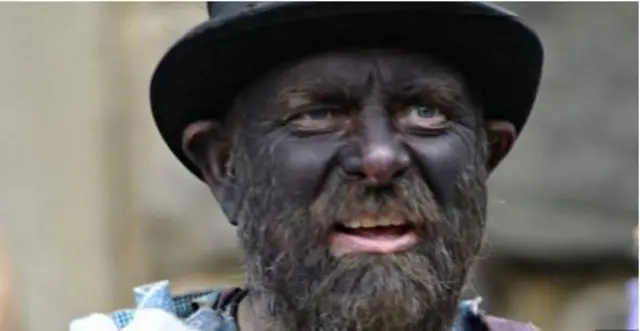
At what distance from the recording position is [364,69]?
201 centimetres

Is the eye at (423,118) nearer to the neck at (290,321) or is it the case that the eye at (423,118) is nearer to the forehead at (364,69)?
the forehead at (364,69)

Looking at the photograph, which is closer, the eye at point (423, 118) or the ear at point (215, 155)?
the eye at point (423, 118)

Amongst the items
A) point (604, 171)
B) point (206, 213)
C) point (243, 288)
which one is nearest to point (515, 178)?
point (604, 171)

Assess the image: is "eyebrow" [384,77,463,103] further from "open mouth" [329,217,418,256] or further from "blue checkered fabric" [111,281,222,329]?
"blue checkered fabric" [111,281,222,329]

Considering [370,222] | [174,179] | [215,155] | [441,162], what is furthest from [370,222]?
[174,179]

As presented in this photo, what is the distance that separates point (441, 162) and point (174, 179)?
7.00 feet

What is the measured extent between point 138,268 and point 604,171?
1.07m

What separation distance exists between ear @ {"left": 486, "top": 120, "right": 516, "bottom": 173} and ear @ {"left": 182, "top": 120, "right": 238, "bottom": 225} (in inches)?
12.1

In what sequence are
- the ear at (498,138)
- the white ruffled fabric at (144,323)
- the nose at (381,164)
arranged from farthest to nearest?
the ear at (498,138)
the white ruffled fabric at (144,323)
the nose at (381,164)

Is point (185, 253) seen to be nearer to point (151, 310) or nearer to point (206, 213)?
point (206, 213)

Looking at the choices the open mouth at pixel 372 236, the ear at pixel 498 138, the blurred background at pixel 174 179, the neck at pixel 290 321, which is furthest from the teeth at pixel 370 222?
the blurred background at pixel 174 179

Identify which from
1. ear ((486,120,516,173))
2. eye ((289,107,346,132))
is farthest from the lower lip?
ear ((486,120,516,173))

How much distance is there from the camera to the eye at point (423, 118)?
202cm

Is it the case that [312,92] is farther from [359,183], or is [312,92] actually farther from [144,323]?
[144,323]
